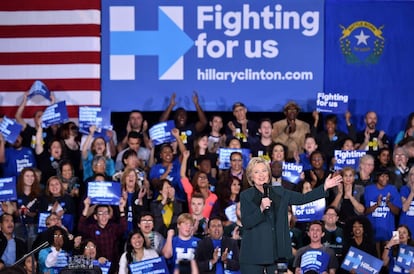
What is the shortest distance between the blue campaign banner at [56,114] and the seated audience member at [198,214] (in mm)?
2060

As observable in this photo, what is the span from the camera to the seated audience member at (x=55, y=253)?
10.3 metres

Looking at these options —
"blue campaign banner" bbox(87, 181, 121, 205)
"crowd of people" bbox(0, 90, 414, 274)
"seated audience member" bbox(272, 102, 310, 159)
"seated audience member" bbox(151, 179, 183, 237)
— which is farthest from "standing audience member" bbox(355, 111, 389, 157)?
"blue campaign banner" bbox(87, 181, 121, 205)

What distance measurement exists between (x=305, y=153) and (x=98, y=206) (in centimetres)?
241

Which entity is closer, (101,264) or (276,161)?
(101,264)

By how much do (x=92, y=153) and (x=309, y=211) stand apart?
254 centimetres

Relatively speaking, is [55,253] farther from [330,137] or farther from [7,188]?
[330,137]

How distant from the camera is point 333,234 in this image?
10.7 m

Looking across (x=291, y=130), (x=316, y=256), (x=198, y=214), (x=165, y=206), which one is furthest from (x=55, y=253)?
(x=291, y=130)

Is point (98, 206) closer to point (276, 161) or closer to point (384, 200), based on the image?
point (276, 161)

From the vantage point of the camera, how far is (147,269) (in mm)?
10055

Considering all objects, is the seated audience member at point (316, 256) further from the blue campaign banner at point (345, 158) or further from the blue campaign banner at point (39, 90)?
the blue campaign banner at point (39, 90)

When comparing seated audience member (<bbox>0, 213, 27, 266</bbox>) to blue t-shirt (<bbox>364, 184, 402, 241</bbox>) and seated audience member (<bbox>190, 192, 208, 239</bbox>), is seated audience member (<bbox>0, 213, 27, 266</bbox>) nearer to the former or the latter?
seated audience member (<bbox>190, 192, 208, 239</bbox>)

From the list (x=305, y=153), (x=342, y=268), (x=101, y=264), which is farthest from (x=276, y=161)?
(x=101, y=264)

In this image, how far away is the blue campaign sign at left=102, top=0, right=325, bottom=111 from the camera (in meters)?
12.5
